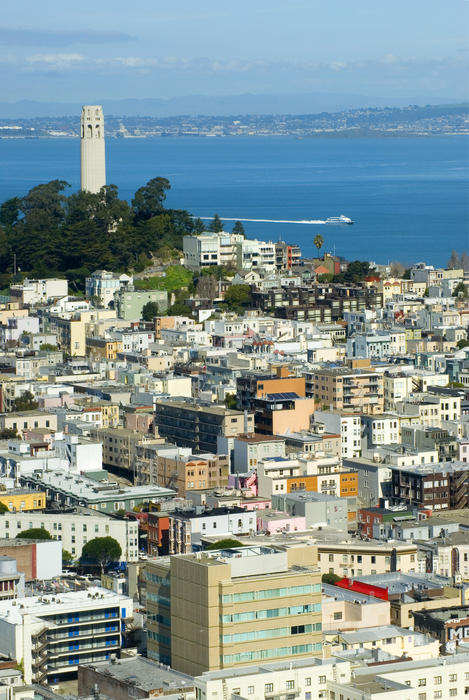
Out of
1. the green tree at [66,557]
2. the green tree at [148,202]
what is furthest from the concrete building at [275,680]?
the green tree at [148,202]

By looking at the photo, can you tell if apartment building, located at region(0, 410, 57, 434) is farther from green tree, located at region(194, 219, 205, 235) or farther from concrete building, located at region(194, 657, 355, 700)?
green tree, located at region(194, 219, 205, 235)

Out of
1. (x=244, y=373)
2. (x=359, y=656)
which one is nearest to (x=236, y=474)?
(x=244, y=373)

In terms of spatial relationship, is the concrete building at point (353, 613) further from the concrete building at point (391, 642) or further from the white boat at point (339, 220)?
the white boat at point (339, 220)

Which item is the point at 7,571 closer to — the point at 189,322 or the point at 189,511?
the point at 189,511

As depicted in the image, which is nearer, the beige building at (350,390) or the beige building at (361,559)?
the beige building at (361,559)

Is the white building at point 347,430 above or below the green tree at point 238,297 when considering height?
below

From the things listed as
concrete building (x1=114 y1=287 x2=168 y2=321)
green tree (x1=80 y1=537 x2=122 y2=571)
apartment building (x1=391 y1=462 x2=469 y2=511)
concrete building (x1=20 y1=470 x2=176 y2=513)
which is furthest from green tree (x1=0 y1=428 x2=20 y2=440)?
concrete building (x1=114 y1=287 x2=168 y2=321)
